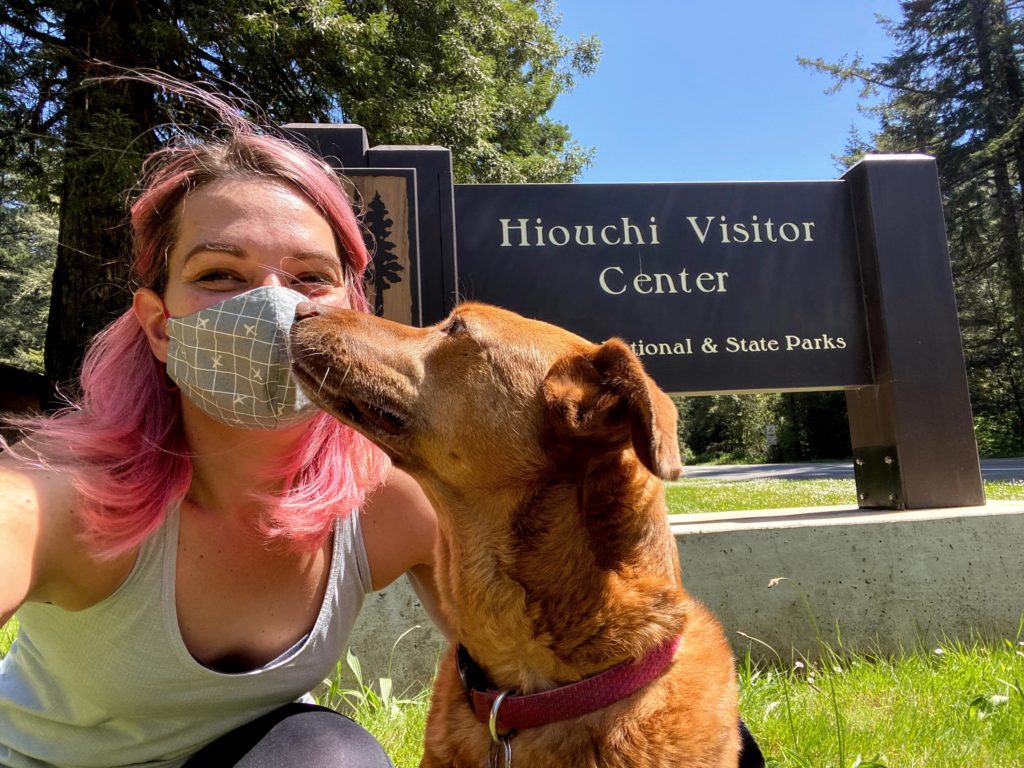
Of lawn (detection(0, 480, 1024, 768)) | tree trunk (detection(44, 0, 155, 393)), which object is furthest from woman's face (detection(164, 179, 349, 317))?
tree trunk (detection(44, 0, 155, 393))

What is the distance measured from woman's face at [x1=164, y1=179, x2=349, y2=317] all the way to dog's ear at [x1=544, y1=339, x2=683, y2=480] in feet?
2.47

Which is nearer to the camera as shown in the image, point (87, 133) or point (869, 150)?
point (87, 133)

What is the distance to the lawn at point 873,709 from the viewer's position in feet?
8.36

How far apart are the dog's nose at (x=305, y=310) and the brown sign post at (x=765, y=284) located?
1873mm

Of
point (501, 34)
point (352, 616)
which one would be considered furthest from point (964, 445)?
point (501, 34)

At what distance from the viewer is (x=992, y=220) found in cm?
2461

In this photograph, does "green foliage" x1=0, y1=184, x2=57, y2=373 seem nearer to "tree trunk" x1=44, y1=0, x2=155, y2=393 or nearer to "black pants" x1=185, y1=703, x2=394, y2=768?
"tree trunk" x1=44, y1=0, x2=155, y2=393

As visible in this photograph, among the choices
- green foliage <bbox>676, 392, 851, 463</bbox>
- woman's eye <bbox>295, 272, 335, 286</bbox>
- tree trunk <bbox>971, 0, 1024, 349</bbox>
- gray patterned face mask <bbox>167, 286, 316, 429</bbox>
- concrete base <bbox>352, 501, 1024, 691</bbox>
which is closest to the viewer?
gray patterned face mask <bbox>167, 286, 316, 429</bbox>

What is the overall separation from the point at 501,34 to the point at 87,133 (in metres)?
6.35

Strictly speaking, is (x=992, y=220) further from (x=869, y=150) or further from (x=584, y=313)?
(x=584, y=313)

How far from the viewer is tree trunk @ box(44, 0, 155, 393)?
667 cm

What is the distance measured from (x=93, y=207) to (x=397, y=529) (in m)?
6.47

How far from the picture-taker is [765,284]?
392 cm

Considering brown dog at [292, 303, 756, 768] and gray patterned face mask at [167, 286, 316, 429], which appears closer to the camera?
brown dog at [292, 303, 756, 768]
